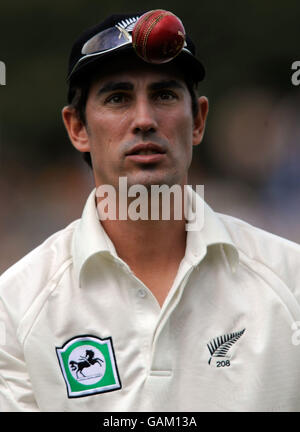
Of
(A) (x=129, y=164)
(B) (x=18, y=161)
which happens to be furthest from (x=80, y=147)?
(B) (x=18, y=161)

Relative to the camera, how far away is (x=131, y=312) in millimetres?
3014

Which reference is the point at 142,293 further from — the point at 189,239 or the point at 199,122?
the point at 199,122

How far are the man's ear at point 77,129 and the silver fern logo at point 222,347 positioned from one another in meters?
1.04

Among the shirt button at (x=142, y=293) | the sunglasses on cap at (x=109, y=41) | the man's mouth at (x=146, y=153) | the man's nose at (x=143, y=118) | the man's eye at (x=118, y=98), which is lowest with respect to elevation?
the shirt button at (x=142, y=293)

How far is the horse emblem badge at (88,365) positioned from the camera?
2957mm

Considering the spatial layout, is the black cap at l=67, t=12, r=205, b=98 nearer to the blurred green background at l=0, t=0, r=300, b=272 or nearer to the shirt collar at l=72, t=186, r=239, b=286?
the shirt collar at l=72, t=186, r=239, b=286

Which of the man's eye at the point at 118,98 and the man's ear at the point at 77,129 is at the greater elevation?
the man's eye at the point at 118,98

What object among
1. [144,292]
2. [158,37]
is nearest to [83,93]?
[158,37]

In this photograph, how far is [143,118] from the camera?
10.1 feet

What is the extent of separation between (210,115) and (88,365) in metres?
6.63

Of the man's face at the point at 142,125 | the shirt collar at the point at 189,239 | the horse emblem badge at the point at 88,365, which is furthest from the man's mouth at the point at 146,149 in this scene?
the horse emblem badge at the point at 88,365

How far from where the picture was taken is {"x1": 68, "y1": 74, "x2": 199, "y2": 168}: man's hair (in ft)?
10.8

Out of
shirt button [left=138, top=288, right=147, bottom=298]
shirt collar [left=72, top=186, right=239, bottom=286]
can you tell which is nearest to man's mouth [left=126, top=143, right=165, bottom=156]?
shirt collar [left=72, top=186, right=239, bottom=286]

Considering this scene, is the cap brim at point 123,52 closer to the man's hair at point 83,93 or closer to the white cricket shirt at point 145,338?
the man's hair at point 83,93
